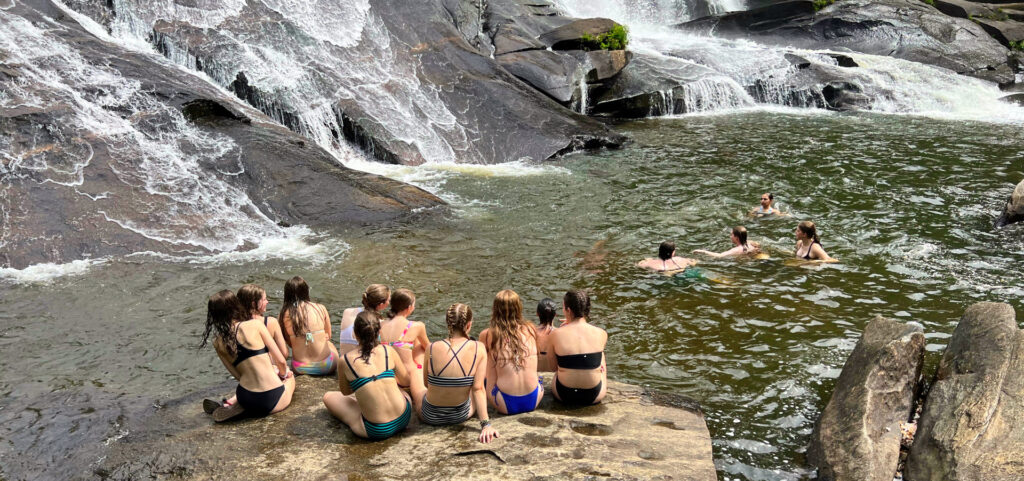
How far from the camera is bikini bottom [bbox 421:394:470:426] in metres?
6.11

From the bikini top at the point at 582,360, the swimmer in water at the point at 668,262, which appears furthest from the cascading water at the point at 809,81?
the bikini top at the point at 582,360

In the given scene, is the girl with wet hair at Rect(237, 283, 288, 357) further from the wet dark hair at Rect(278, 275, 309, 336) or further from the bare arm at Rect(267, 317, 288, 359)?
the wet dark hair at Rect(278, 275, 309, 336)

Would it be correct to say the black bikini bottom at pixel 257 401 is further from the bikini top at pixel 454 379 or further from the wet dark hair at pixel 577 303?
the wet dark hair at pixel 577 303

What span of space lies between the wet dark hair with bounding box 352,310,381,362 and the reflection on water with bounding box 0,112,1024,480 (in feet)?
7.41

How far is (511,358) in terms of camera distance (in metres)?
6.33

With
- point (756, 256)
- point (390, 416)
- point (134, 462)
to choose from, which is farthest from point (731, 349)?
point (134, 462)

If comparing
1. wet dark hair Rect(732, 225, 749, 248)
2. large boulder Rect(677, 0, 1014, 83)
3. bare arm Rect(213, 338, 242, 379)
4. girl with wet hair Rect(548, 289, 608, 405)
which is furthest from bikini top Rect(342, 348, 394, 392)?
large boulder Rect(677, 0, 1014, 83)

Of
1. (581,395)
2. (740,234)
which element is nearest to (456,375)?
(581,395)

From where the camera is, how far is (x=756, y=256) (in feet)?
37.0

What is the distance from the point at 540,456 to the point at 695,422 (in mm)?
1625

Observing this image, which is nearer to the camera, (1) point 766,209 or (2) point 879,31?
(1) point 766,209

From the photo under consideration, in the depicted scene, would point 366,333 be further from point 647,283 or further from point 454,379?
point 647,283

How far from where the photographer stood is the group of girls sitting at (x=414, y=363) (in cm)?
592

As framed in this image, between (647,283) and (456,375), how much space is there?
16.8 feet
